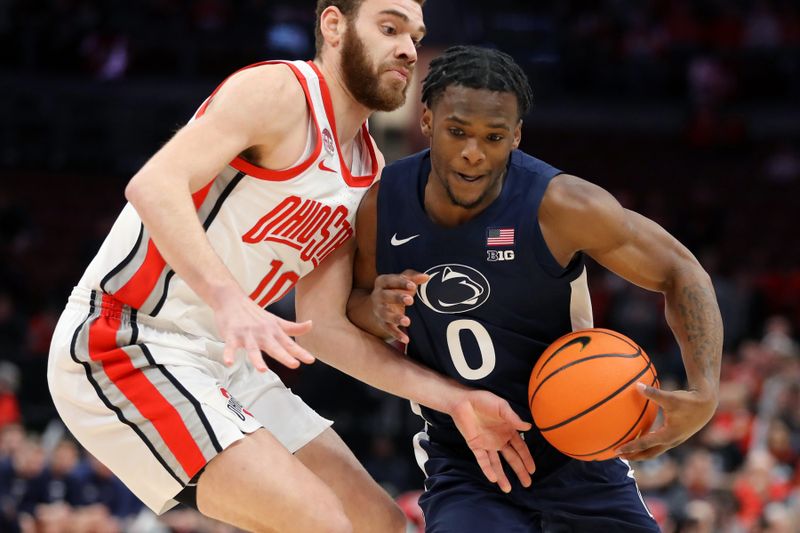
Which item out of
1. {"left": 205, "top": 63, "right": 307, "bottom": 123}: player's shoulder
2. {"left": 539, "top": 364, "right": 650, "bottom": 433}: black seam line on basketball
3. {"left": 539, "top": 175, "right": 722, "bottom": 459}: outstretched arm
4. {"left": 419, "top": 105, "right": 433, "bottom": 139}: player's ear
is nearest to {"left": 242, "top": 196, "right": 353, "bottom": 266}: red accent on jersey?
{"left": 205, "top": 63, "right": 307, "bottom": 123}: player's shoulder

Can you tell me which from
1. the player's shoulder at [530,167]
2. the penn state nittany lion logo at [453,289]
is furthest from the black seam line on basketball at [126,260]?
the player's shoulder at [530,167]

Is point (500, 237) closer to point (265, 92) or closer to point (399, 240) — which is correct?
point (399, 240)

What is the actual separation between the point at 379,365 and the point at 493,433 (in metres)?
0.52

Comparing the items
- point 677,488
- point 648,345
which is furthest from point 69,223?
point 677,488

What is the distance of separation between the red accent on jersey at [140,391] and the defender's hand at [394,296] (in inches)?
31.8

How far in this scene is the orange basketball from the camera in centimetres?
384

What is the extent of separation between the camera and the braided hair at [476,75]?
156 inches

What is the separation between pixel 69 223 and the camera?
16.6 metres

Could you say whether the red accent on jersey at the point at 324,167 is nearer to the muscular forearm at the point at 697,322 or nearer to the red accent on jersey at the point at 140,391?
the red accent on jersey at the point at 140,391

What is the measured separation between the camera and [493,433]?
4066 millimetres

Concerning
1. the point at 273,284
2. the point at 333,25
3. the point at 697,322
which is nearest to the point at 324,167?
the point at 273,284

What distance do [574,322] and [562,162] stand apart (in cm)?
1407

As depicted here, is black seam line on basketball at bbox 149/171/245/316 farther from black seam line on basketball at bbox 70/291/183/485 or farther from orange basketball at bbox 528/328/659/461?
orange basketball at bbox 528/328/659/461

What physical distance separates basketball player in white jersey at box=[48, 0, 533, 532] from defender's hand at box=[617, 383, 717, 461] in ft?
1.50
